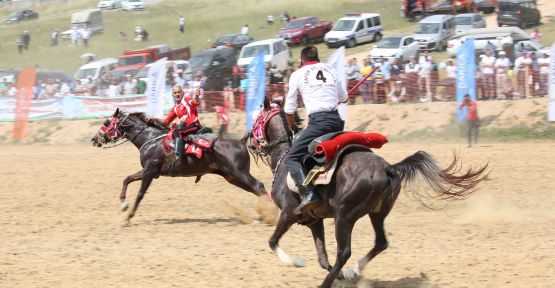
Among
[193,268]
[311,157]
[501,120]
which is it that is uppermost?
[311,157]

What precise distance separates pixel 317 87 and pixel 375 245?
1720 millimetres

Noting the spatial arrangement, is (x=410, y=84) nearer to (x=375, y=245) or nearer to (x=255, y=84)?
(x=255, y=84)

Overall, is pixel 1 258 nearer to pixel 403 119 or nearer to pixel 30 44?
pixel 403 119

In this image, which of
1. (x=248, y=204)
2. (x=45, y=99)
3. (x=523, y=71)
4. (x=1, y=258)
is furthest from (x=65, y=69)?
(x=1, y=258)

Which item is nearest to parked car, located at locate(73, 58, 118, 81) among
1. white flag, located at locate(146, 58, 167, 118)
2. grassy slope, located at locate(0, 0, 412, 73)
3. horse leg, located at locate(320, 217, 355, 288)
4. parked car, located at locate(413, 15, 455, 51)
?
grassy slope, located at locate(0, 0, 412, 73)

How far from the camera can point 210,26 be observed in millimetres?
54406

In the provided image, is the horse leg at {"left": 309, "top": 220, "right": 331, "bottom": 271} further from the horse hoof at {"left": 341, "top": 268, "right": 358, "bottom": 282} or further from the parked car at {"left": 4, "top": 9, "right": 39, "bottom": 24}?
the parked car at {"left": 4, "top": 9, "right": 39, "bottom": 24}

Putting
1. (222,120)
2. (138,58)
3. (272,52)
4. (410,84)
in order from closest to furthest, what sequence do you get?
1. (222,120)
2. (410,84)
3. (272,52)
4. (138,58)

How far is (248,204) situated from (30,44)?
43227mm

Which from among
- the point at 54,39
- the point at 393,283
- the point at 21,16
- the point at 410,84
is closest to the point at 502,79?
the point at 410,84

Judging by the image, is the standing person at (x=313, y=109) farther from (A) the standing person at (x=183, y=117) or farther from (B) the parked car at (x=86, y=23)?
(B) the parked car at (x=86, y=23)

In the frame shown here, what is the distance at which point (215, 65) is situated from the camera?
3344 centimetres

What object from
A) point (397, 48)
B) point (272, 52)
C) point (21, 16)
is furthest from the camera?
point (21, 16)

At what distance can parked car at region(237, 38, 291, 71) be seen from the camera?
36156mm
